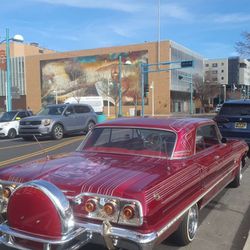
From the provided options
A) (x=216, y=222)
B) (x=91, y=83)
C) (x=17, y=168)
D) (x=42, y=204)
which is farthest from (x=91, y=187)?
(x=91, y=83)

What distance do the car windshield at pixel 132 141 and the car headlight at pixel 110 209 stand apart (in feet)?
4.79

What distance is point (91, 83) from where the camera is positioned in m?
82.9

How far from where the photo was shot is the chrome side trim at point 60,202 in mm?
3645

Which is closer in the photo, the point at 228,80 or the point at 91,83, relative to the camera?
the point at 91,83

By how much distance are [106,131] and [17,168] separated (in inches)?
61.9

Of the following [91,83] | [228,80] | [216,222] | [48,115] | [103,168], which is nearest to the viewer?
[103,168]

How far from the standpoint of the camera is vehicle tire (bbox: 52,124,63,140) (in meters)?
19.3

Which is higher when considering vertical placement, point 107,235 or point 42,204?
point 42,204

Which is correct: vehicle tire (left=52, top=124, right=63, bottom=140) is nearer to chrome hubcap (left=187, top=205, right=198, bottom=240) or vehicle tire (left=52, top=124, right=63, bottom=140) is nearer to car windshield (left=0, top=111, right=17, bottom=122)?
car windshield (left=0, top=111, right=17, bottom=122)

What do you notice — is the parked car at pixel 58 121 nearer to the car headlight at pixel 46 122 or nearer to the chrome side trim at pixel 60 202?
the car headlight at pixel 46 122

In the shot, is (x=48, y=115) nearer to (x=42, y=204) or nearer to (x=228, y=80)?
(x=42, y=204)

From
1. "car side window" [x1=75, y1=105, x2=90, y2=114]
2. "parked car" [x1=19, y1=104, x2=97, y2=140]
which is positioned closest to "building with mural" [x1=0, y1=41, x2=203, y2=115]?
"car side window" [x1=75, y1=105, x2=90, y2=114]

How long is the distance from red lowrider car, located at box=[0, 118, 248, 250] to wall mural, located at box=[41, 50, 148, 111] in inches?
2711

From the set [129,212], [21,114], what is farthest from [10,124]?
[129,212]
